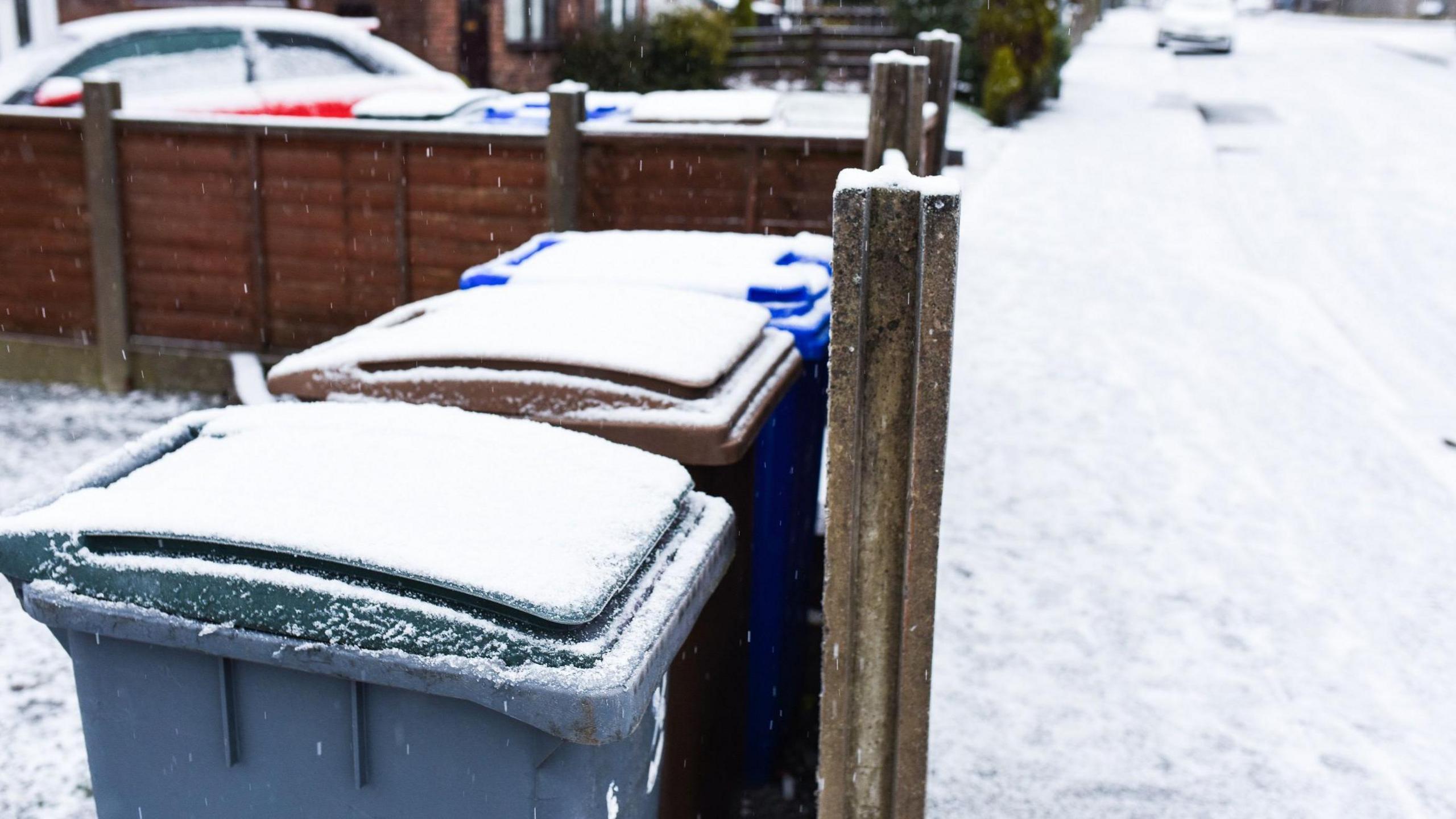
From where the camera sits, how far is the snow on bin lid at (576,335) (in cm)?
254

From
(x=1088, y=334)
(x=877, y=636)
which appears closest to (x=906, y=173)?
(x=877, y=636)

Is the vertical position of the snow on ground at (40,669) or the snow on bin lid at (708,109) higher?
the snow on bin lid at (708,109)

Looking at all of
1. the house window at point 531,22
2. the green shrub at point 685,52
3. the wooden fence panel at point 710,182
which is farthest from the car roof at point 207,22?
the green shrub at point 685,52

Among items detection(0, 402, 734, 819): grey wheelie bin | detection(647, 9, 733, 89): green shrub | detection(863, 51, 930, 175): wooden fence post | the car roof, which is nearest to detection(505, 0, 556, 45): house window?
detection(647, 9, 733, 89): green shrub

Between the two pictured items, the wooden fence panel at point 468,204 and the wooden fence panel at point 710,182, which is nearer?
the wooden fence panel at point 710,182

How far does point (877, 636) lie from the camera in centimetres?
195

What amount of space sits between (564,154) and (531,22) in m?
12.3

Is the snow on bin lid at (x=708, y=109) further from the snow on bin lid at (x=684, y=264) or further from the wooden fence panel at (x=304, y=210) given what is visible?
the snow on bin lid at (x=684, y=264)

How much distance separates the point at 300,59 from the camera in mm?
8328

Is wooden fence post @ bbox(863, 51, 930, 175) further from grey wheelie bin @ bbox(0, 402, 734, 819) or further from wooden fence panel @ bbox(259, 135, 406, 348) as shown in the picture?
grey wheelie bin @ bbox(0, 402, 734, 819)

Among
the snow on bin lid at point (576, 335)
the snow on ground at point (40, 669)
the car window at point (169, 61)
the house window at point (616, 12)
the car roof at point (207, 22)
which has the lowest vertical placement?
the snow on ground at point (40, 669)

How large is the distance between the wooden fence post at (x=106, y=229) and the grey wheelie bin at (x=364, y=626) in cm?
482

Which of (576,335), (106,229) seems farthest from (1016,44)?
(576,335)

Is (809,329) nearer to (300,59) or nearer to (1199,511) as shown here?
(1199,511)
